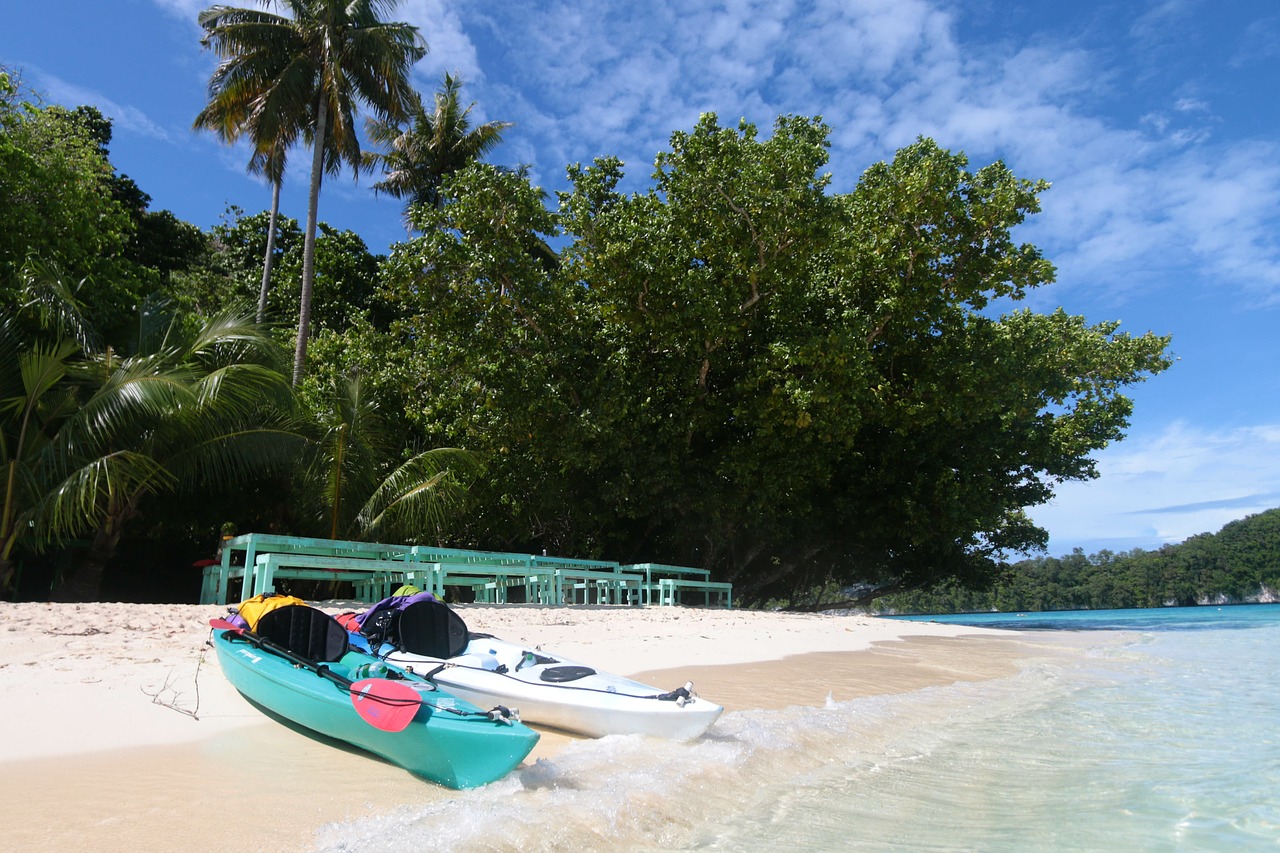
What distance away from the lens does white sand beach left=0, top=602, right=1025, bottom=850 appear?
3422mm

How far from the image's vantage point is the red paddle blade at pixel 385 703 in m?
4.00

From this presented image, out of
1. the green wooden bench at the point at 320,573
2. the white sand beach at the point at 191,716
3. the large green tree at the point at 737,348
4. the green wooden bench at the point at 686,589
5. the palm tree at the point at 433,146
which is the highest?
the palm tree at the point at 433,146

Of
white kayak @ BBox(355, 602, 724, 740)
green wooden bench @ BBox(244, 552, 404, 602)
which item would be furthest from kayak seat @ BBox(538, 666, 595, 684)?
green wooden bench @ BBox(244, 552, 404, 602)

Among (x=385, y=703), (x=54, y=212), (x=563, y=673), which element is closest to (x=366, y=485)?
(x=54, y=212)

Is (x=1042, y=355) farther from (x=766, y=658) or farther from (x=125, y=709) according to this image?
(x=125, y=709)

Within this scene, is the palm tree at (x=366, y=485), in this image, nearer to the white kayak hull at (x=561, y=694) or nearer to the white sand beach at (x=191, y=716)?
the white sand beach at (x=191, y=716)

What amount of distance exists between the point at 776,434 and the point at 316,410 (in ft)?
31.4

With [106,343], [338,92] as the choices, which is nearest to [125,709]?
[106,343]

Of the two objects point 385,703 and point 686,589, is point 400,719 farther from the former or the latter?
point 686,589

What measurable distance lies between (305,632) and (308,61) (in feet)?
55.1

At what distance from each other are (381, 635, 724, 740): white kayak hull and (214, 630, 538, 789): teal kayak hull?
1.90 ft

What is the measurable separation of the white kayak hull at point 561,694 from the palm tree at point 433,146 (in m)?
23.1

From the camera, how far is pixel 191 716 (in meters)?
4.95

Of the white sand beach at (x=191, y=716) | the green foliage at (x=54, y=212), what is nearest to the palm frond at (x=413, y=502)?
the white sand beach at (x=191, y=716)
